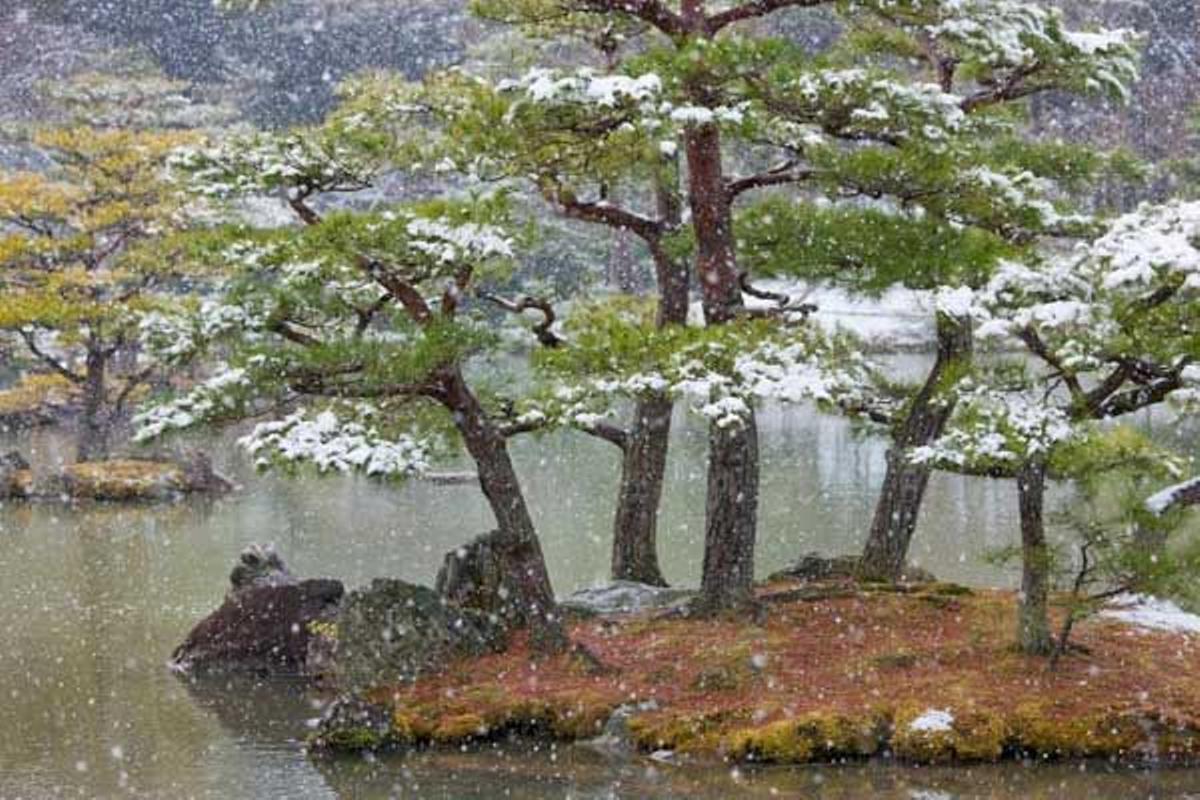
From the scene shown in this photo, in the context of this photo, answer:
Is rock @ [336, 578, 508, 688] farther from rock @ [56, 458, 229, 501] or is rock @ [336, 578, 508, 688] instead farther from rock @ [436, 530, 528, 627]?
rock @ [56, 458, 229, 501]

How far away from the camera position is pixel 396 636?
32.6 ft

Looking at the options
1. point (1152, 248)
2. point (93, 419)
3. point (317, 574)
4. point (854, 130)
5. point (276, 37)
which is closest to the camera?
point (1152, 248)

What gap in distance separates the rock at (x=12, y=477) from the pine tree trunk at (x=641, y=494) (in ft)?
39.4

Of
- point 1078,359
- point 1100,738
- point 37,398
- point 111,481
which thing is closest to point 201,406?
point 1078,359

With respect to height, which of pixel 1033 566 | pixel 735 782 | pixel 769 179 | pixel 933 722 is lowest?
pixel 735 782

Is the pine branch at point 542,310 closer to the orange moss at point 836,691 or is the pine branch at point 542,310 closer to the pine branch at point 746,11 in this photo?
the orange moss at point 836,691

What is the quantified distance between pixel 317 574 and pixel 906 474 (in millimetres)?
6304

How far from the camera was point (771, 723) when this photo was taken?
28.5 ft

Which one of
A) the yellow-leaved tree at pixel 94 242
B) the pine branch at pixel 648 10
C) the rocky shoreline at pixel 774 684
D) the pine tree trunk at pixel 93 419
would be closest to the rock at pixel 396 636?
the rocky shoreline at pixel 774 684

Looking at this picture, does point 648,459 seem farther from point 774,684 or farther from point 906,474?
point 774,684

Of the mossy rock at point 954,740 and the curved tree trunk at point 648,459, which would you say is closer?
the mossy rock at point 954,740

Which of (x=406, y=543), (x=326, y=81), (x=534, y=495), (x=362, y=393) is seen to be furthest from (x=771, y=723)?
(x=326, y=81)

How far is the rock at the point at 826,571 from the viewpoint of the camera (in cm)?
1209

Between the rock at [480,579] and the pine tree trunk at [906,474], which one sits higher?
the pine tree trunk at [906,474]
